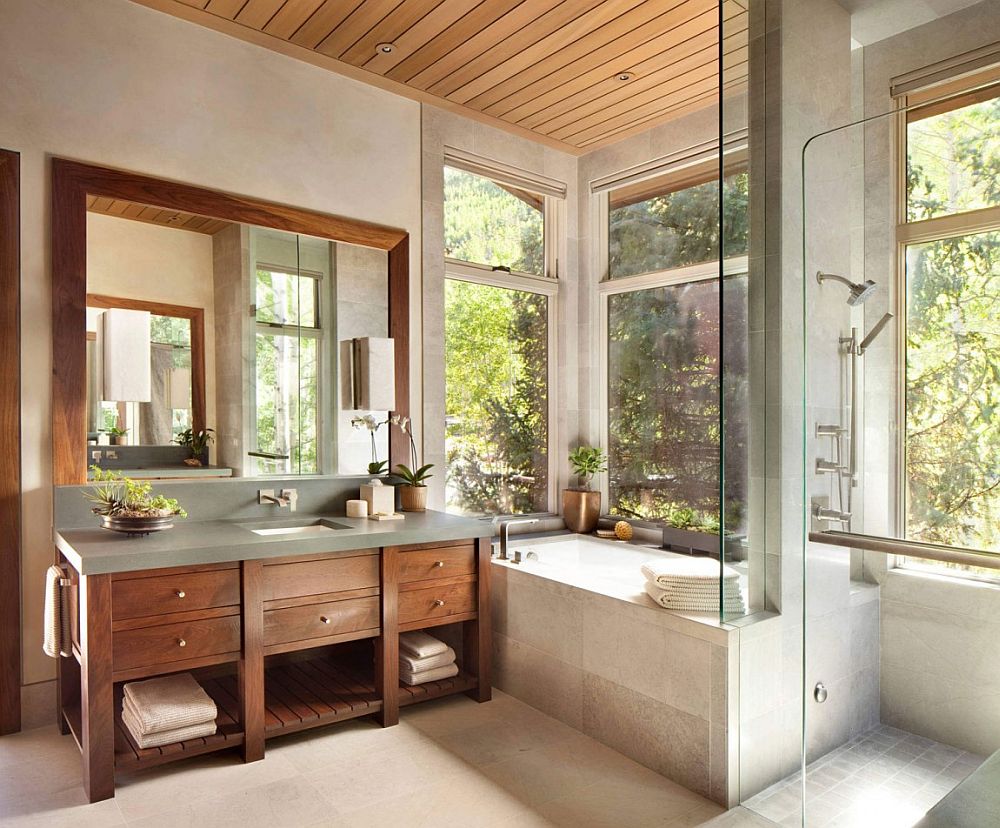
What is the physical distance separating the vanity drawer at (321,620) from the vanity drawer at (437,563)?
17 centimetres

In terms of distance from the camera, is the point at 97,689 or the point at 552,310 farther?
the point at 552,310

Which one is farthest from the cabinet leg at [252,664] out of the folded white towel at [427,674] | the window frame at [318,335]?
the window frame at [318,335]

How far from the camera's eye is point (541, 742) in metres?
2.65

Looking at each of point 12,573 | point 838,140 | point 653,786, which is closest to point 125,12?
point 12,573

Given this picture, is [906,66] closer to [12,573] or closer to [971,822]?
[971,822]

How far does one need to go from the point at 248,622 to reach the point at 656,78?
290 cm

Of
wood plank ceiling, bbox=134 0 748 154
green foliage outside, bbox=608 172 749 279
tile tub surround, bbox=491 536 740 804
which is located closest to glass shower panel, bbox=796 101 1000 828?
tile tub surround, bbox=491 536 740 804

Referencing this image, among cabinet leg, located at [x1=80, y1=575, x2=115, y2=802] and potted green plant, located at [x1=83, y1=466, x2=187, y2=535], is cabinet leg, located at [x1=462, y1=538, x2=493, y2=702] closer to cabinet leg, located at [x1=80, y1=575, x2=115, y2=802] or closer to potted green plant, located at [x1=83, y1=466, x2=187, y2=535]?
potted green plant, located at [x1=83, y1=466, x2=187, y2=535]

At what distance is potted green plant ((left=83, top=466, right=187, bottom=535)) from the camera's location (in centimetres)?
247

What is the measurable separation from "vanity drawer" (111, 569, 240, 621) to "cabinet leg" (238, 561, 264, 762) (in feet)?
0.14

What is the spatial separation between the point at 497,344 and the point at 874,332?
97.4 inches

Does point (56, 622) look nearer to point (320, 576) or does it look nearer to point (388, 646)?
point (320, 576)

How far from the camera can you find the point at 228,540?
248 centimetres

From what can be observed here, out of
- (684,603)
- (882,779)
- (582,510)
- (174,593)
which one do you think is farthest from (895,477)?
(582,510)
